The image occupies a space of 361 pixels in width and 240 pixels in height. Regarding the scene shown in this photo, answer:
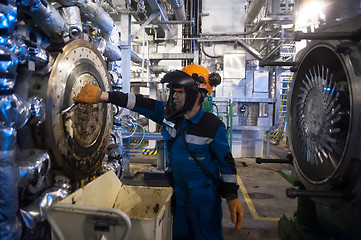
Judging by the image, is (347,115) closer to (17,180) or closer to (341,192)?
(341,192)

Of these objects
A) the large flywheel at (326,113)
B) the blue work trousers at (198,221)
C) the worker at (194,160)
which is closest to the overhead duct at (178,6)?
the worker at (194,160)

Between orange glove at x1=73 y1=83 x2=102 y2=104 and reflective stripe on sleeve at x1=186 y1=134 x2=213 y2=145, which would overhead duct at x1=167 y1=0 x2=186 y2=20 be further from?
reflective stripe on sleeve at x1=186 y1=134 x2=213 y2=145

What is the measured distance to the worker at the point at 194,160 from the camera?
187 centimetres

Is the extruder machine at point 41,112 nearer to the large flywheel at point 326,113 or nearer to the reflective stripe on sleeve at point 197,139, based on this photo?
the reflective stripe on sleeve at point 197,139

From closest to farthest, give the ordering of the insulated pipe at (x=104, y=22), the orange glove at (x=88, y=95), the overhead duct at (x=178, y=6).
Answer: the orange glove at (x=88, y=95)
the insulated pipe at (x=104, y=22)
the overhead duct at (x=178, y=6)

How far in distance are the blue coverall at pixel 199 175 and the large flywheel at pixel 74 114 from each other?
0.97 feet

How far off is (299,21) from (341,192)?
1469 mm

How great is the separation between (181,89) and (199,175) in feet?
2.39

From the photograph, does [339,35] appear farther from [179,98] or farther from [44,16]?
[44,16]

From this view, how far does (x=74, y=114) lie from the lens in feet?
5.80

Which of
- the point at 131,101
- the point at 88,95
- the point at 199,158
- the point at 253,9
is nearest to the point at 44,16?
the point at 88,95

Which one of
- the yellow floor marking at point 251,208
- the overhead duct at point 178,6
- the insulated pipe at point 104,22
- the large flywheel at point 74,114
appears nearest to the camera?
the large flywheel at point 74,114

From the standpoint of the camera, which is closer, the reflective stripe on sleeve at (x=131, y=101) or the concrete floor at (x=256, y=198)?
the reflective stripe on sleeve at (x=131, y=101)

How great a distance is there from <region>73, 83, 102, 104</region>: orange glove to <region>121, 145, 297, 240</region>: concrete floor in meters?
2.35
